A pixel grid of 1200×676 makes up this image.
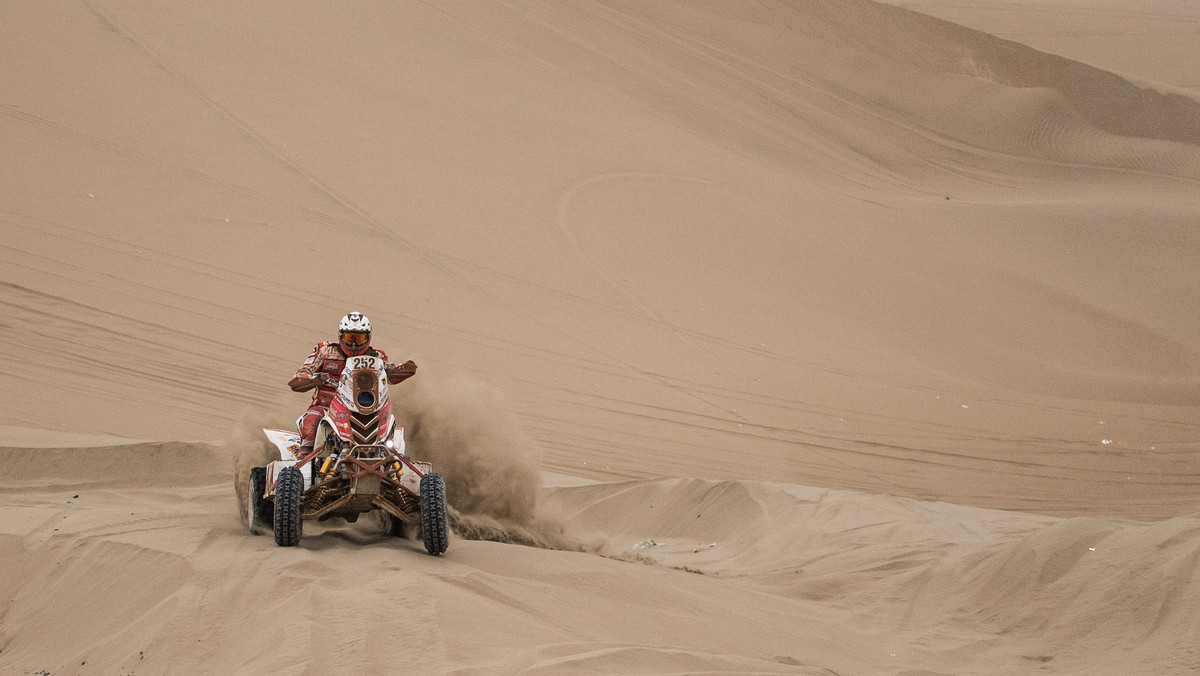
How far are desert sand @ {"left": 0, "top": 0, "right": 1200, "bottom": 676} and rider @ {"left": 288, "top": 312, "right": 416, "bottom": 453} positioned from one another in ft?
2.62

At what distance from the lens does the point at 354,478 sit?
24.4 ft

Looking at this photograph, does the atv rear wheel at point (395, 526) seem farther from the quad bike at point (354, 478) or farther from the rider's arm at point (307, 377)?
the rider's arm at point (307, 377)

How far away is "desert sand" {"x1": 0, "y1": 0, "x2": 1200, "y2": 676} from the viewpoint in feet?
22.7

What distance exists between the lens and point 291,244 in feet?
57.7

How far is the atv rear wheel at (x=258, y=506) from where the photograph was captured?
316 inches

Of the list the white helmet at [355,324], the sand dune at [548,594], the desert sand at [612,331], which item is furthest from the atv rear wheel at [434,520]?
the white helmet at [355,324]

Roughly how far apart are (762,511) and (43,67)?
16495 millimetres

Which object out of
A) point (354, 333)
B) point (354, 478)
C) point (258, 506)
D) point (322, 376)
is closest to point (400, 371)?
point (354, 333)

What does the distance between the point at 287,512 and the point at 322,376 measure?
1.21 m

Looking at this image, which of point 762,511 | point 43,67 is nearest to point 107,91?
point 43,67

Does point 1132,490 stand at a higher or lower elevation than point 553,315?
lower

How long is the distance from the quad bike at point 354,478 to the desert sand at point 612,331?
0.28 meters

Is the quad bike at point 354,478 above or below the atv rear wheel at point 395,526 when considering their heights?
above

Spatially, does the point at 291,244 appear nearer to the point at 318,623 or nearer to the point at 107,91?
the point at 107,91
